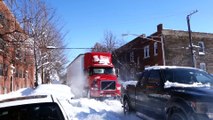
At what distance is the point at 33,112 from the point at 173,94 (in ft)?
12.6

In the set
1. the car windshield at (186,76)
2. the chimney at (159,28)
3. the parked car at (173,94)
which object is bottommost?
the parked car at (173,94)

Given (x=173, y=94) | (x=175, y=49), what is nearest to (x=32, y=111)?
(x=173, y=94)

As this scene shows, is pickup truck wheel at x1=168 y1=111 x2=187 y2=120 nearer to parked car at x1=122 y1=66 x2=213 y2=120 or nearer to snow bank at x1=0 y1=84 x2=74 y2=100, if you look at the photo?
parked car at x1=122 y1=66 x2=213 y2=120

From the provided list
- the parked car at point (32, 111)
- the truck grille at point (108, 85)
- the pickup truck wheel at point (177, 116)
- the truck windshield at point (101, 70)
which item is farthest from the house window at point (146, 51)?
the parked car at point (32, 111)

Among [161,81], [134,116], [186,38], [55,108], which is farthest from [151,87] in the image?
[186,38]

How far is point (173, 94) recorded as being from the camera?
6707 mm

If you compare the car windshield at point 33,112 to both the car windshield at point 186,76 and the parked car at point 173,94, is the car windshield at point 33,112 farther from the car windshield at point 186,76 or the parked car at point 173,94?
the car windshield at point 186,76

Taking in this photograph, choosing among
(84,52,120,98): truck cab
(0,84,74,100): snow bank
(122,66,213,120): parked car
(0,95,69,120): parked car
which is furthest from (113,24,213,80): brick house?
(0,95,69,120): parked car

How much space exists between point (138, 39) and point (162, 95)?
3481 centimetres

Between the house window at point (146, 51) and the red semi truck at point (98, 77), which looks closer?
the red semi truck at point (98, 77)

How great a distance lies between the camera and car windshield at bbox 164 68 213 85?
7.59 metres

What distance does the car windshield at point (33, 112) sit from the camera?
405 centimetres

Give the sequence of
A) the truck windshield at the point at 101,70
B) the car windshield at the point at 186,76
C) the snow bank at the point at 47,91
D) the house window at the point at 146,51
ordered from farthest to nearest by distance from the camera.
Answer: the house window at the point at 146,51 → the snow bank at the point at 47,91 → the truck windshield at the point at 101,70 → the car windshield at the point at 186,76

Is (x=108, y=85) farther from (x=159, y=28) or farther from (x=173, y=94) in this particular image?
(x=159, y=28)
